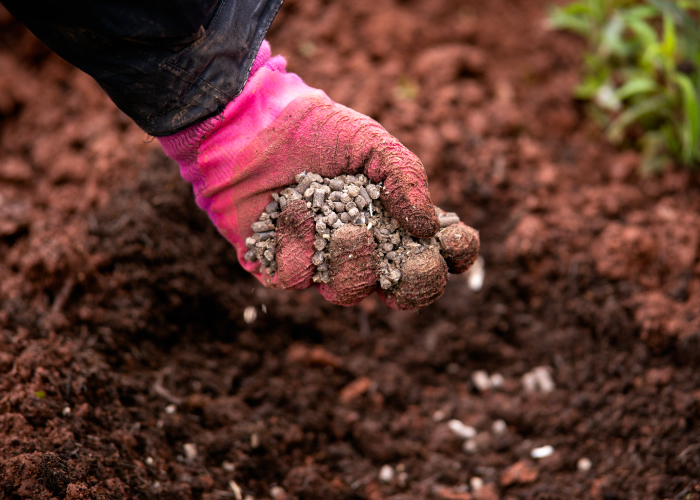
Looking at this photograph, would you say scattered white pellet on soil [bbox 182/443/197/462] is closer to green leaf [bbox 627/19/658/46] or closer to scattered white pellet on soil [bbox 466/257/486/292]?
scattered white pellet on soil [bbox 466/257/486/292]

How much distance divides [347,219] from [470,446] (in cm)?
113

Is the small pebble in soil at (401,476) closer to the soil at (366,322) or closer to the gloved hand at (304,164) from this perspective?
the soil at (366,322)

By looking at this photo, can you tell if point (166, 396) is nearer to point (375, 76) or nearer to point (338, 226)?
point (338, 226)

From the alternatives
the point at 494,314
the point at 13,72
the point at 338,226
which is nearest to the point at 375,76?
the point at 494,314

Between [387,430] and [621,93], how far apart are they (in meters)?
2.07

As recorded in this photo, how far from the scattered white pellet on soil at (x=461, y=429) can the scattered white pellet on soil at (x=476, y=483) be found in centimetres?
18

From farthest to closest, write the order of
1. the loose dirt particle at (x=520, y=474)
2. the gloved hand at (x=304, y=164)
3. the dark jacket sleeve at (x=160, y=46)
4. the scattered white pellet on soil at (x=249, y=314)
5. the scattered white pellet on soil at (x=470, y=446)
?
the scattered white pellet on soil at (x=249, y=314)
the scattered white pellet on soil at (x=470, y=446)
the loose dirt particle at (x=520, y=474)
the gloved hand at (x=304, y=164)
the dark jacket sleeve at (x=160, y=46)

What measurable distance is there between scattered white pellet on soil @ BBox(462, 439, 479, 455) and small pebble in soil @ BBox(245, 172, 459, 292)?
2.94 ft

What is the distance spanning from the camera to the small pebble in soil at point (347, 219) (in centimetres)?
138

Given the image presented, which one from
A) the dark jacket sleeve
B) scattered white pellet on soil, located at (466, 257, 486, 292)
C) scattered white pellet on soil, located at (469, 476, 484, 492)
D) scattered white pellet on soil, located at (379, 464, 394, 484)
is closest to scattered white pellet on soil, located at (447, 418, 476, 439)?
scattered white pellet on soil, located at (469, 476, 484, 492)

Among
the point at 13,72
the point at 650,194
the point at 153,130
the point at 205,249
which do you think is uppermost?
the point at 13,72

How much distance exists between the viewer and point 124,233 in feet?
6.70

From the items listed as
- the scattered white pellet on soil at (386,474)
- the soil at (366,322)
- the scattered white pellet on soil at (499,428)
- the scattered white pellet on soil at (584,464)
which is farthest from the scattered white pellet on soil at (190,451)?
the scattered white pellet on soil at (584,464)

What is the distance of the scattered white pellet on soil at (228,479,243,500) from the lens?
1599 mm
